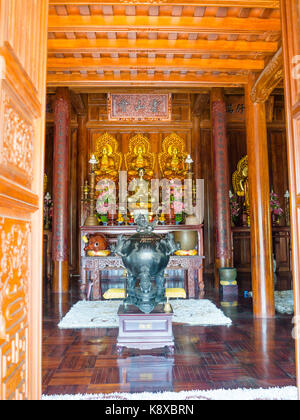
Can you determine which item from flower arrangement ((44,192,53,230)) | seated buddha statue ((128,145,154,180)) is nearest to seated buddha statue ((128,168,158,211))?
seated buddha statue ((128,145,154,180))

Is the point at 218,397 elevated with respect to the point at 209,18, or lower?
lower

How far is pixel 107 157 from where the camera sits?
24.4ft

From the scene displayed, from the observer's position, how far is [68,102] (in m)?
5.55

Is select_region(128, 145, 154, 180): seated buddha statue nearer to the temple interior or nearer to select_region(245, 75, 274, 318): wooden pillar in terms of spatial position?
the temple interior

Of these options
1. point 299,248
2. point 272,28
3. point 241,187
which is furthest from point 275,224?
point 299,248

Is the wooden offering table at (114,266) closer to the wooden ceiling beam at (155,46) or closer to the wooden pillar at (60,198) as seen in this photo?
the wooden pillar at (60,198)

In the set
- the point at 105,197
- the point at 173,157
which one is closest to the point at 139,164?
the point at 173,157

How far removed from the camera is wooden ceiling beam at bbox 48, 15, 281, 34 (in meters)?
2.65

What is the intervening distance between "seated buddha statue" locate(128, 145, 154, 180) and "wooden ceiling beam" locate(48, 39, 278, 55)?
435 cm

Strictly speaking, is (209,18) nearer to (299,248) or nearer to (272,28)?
(272,28)

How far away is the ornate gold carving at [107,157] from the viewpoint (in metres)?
7.40

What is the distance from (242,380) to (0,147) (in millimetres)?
1755

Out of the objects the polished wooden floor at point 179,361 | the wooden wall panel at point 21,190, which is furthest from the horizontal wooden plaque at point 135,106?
the wooden wall panel at point 21,190

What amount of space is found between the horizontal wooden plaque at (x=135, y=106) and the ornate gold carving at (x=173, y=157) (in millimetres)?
794
